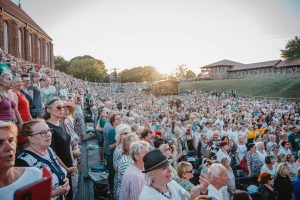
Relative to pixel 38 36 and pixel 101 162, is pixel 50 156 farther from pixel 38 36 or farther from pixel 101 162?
pixel 38 36

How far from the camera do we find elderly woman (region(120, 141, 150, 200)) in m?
3.34

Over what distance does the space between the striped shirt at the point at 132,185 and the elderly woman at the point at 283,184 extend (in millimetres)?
4328

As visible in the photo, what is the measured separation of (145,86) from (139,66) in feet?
140

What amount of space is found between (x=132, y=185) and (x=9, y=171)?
1.74 meters

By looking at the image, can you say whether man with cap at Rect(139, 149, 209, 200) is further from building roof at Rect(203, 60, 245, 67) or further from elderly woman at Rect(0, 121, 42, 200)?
building roof at Rect(203, 60, 245, 67)

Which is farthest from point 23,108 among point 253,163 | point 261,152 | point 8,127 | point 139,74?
point 139,74

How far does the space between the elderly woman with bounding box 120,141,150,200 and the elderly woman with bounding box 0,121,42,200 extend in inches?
60.4

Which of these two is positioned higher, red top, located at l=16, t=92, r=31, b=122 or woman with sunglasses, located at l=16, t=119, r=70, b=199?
red top, located at l=16, t=92, r=31, b=122

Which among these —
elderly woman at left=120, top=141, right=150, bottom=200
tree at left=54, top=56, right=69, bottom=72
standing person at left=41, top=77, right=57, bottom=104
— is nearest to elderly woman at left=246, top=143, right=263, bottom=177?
elderly woman at left=120, top=141, right=150, bottom=200

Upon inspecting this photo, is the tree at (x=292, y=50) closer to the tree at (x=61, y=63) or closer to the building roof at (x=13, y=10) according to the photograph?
the building roof at (x=13, y=10)

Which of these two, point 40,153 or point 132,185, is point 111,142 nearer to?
point 132,185

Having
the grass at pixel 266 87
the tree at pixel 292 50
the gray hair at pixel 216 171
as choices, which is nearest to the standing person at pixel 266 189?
the gray hair at pixel 216 171

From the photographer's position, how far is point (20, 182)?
198 centimetres

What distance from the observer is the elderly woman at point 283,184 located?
19.6ft
